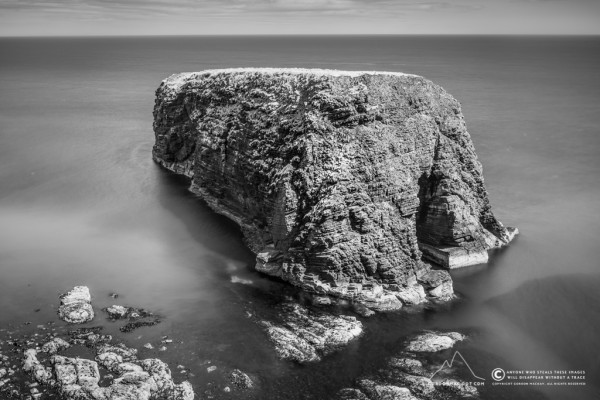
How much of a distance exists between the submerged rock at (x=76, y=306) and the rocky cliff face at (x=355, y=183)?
52.4 feet

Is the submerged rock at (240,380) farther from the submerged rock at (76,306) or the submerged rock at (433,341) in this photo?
Result: the submerged rock at (76,306)

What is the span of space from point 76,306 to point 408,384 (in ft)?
90.3

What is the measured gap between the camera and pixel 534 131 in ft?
345

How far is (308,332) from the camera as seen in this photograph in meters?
39.2

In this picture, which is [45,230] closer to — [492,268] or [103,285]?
[103,285]

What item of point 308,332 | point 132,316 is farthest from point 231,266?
point 308,332

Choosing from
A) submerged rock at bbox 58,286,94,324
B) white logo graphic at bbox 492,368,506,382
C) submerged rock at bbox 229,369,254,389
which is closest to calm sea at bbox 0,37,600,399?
white logo graphic at bbox 492,368,506,382

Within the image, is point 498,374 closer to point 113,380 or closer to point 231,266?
point 113,380

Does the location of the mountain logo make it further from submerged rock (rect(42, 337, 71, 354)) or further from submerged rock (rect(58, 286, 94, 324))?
submerged rock (rect(58, 286, 94, 324))

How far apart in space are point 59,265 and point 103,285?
6745 mm

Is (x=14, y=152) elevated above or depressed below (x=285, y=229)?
below

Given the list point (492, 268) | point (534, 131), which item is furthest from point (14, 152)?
point (534, 131)

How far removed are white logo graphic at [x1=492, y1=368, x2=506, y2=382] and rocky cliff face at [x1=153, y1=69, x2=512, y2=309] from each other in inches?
384

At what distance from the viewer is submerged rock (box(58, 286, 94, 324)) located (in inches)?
1601
